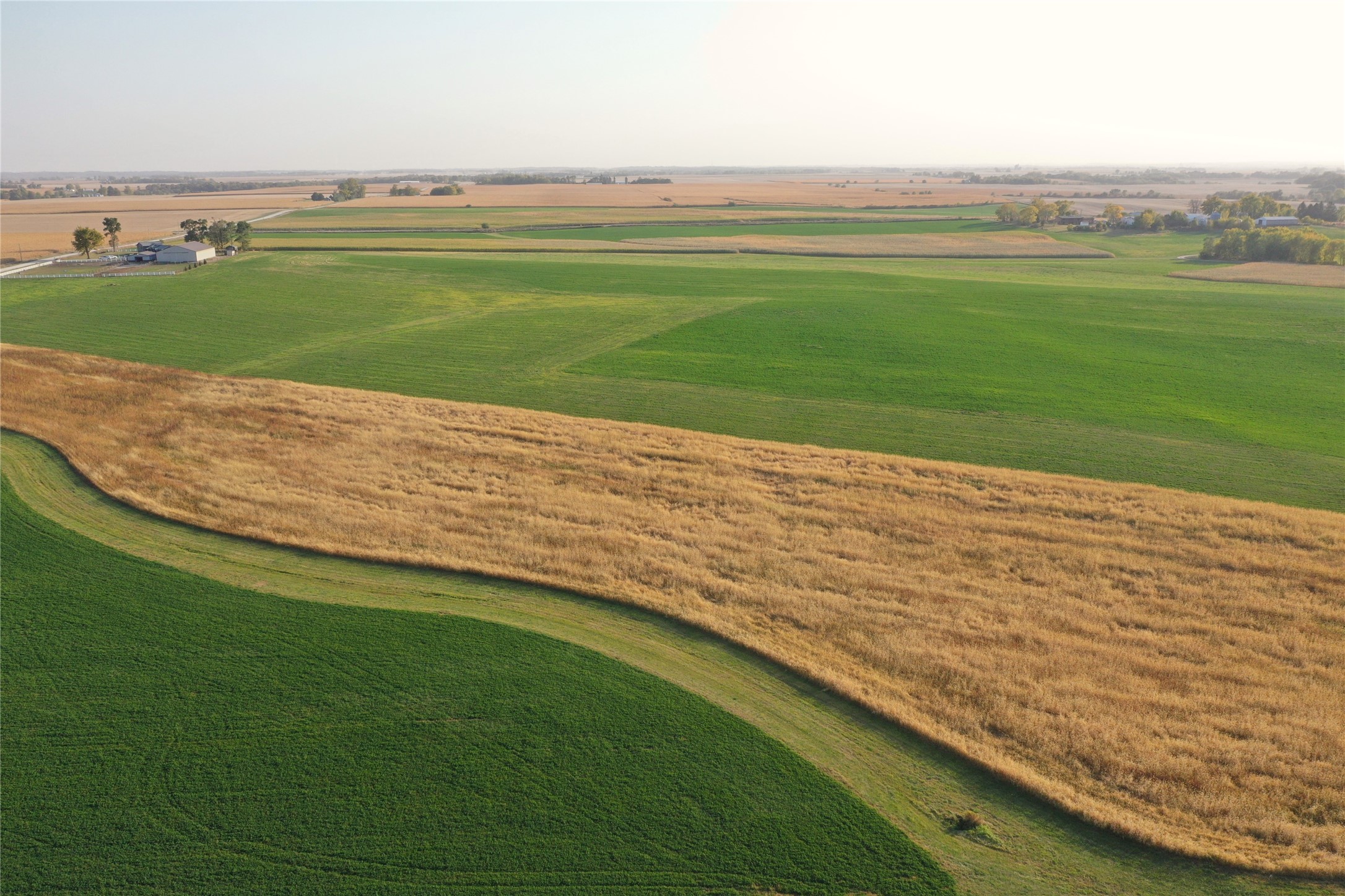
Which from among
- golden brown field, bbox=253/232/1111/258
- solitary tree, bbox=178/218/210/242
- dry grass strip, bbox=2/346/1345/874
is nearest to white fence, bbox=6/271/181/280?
solitary tree, bbox=178/218/210/242

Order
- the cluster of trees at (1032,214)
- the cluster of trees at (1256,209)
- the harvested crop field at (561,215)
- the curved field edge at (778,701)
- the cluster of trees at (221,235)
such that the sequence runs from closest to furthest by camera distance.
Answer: the curved field edge at (778,701), the cluster of trees at (221,235), the cluster of trees at (1256,209), the cluster of trees at (1032,214), the harvested crop field at (561,215)

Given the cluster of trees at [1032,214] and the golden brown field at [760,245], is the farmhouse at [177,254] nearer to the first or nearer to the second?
the golden brown field at [760,245]

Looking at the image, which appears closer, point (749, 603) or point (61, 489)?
point (749, 603)

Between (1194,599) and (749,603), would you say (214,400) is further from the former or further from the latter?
(1194,599)

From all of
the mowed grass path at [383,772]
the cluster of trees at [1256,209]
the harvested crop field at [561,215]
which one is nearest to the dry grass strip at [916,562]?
the mowed grass path at [383,772]

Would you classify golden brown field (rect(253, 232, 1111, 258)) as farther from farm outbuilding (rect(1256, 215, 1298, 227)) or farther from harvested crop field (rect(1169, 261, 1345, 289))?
farm outbuilding (rect(1256, 215, 1298, 227))

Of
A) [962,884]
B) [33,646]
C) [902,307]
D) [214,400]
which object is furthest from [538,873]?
[902,307]
